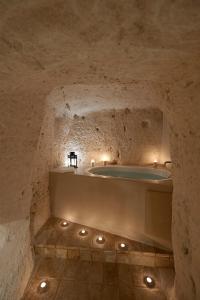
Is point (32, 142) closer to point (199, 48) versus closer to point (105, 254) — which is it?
point (199, 48)

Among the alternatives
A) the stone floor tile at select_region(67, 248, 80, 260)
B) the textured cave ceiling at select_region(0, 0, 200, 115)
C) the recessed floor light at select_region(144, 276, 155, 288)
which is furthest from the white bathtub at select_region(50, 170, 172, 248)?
the textured cave ceiling at select_region(0, 0, 200, 115)

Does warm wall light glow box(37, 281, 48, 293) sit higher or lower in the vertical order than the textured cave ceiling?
lower

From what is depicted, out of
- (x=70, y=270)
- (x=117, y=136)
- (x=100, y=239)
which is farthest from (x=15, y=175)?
(x=117, y=136)

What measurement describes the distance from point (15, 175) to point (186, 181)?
1.31 m

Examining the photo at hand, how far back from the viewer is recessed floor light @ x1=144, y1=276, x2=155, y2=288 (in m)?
1.68

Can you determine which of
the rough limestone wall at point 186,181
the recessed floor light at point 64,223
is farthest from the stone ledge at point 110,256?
the rough limestone wall at point 186,181

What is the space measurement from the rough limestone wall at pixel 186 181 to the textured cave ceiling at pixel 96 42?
129 mm

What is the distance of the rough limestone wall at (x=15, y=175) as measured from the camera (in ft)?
3.69

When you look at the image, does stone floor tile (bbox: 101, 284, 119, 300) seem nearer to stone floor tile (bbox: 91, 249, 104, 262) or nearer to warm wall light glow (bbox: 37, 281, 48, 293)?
stone floor tile (bbox: 91, 249, 104, 262)

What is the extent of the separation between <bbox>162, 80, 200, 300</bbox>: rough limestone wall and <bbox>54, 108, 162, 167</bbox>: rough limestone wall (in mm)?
2451

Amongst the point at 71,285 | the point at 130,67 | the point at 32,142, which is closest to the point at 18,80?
the point at 32,142

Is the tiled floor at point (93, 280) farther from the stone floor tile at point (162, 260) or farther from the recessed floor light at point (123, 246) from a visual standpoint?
the recessed floor light at point (123, 246)

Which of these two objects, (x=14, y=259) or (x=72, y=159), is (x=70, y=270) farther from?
(x=72, y=159)

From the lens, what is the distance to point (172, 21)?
53 centimetres
